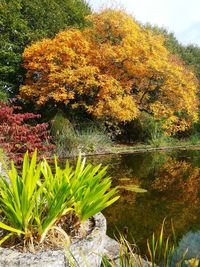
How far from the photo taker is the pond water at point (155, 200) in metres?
5.25

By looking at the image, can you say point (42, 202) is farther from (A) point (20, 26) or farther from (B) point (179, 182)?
(A) point (20, 26)

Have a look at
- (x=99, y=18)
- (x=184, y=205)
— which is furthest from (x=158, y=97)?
(x=184, y=205)

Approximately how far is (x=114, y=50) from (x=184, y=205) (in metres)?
10.0

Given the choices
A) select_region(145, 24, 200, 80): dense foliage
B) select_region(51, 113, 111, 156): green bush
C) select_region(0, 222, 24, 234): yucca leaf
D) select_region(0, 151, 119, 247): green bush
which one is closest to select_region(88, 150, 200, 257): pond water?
select_region(0, 151, 119, 247): green bush

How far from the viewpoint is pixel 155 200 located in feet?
22.8

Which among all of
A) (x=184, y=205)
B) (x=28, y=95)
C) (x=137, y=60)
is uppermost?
(x=137, y=60)

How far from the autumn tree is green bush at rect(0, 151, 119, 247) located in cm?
1146

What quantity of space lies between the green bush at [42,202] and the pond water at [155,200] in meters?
0.50

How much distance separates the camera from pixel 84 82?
15.0m

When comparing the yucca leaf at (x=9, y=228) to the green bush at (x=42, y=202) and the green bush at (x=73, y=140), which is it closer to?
the green bush at (x=42, y=202)

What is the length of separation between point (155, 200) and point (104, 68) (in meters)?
10.0

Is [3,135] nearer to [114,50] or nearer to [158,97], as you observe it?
[114,50]

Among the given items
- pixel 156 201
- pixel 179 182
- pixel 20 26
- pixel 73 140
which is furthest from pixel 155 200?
pixel 20 26

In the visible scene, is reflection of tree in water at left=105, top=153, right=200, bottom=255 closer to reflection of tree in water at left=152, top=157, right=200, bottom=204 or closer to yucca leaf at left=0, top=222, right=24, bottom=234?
reflection of tree in water at left=152, top=157, right=200, bottom=204
